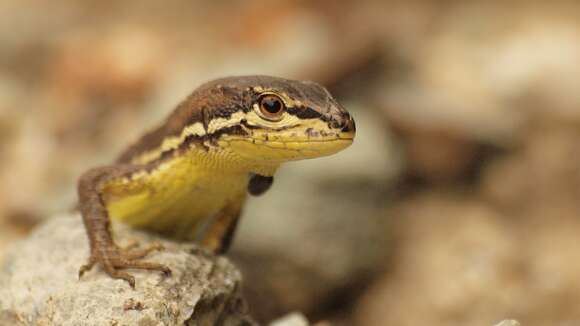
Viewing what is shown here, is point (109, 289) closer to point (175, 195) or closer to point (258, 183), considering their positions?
point (175, 195)

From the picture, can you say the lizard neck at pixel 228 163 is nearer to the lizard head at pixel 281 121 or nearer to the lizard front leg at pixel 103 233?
the lizard head at pixel 281 121

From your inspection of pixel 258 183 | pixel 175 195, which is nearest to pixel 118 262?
pixel 175 195

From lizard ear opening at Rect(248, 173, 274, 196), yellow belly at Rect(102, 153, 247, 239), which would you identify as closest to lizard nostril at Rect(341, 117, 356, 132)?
A: lizard ear opening at Rect(248, 173, 274, 196)

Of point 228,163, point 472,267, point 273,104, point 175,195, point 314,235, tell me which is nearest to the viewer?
point 273,104

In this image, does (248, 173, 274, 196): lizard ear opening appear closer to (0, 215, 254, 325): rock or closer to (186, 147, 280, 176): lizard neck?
(186, 147, 280, 176): lizard neck

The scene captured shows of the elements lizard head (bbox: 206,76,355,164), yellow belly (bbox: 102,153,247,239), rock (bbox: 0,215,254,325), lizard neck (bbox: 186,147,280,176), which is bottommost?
rock (bbox: 0,215,254,325)

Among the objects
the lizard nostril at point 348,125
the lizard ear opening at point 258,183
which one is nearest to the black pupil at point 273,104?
the lizard nostril at point 348,125
